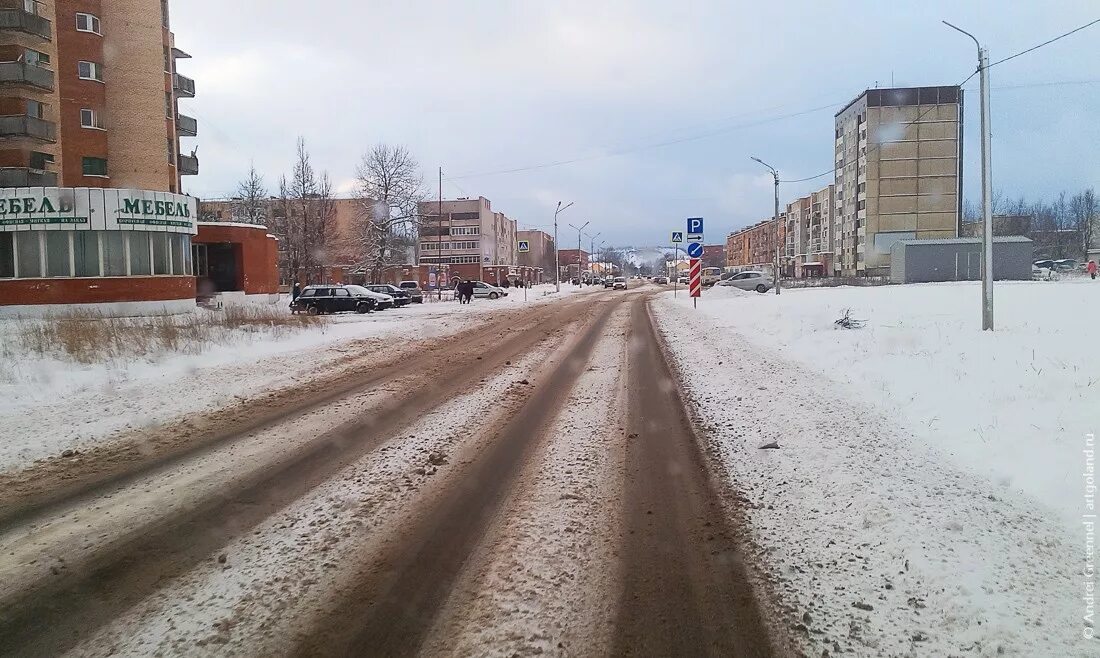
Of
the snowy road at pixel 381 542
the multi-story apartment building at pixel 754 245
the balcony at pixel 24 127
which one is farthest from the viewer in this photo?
the multi-story apartment building at pixel 754 245

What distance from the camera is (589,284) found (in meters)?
111

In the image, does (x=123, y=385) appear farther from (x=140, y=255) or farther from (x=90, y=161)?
(x=90, y=161)

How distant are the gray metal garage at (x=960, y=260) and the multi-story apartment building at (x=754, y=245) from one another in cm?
8140

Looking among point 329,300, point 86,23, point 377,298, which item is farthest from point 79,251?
point 377,298

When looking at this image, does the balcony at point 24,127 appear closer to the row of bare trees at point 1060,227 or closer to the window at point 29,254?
the window at point 29,254

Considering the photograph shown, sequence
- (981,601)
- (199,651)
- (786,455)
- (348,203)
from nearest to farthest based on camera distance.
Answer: (199,651) < (981,601) < (786,455) < (348,203)

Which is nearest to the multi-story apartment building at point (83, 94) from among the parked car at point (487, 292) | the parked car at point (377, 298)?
the parked car at point (377, 298)

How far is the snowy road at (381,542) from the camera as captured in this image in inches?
137

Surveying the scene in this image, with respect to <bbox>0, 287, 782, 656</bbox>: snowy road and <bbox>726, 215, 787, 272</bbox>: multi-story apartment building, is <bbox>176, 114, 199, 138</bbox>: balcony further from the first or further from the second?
<bbox>726, 215, 787, 272</bbox>: multi-story apartment building

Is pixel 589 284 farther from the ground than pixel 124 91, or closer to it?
closer to it

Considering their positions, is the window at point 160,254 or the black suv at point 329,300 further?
the black suv at point 329,300

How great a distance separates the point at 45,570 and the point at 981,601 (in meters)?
5.68

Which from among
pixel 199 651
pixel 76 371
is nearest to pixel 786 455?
pixel 199 651

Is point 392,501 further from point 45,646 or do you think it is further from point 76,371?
point 76,371
